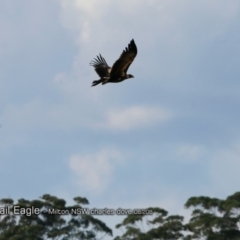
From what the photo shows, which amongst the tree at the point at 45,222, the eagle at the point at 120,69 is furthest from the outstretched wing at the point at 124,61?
the tree at the point at 45,222

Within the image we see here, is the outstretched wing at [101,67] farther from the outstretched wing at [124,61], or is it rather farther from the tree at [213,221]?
the tree at [213,221]

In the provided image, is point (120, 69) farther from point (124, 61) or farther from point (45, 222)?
point (45, 222)

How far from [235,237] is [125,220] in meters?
6.63

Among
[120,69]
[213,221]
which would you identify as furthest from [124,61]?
[213,221]

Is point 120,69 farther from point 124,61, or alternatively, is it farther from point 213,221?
point 213,221

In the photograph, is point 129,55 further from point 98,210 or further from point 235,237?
point 235,237

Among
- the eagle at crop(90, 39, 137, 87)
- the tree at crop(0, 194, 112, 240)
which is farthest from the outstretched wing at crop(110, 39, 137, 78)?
the tree at crop(0, 194, 112, 240)

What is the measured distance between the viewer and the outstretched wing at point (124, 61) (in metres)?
32.8

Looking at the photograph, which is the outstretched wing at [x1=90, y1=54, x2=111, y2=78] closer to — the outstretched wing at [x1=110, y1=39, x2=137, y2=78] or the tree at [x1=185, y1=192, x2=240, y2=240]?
the outstretched wing at [x1=110, y1=39, x2=137, y2=78]

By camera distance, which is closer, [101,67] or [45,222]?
[101,67]

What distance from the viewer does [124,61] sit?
33344 mm

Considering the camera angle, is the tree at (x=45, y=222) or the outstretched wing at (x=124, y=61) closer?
the outstretched wing at (x=124, y=61)

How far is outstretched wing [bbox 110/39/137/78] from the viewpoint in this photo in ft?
108

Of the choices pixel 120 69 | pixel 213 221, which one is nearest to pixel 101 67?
pixel 120 69
